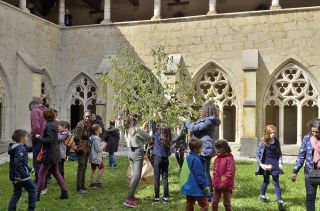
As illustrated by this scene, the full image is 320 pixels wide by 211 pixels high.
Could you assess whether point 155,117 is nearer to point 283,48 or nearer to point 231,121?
point 283,48

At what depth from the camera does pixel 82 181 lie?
8.12 m

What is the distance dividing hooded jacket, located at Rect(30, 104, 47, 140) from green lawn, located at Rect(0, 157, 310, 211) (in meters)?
1.09

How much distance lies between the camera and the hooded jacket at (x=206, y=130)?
680cm

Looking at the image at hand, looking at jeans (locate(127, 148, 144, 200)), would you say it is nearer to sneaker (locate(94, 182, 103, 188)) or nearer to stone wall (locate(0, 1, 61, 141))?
sneaker (locate(94, 182, 103, 188))

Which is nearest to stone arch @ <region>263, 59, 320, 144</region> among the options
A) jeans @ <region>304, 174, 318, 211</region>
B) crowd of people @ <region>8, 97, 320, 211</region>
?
crowd of people @ <region>8, 97, 320, 211</region>

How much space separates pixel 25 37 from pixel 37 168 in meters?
9.56

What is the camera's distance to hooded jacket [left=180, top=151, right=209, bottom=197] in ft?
17.8

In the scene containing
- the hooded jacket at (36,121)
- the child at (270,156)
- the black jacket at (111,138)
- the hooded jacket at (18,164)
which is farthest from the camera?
the black jacket at (111,138)

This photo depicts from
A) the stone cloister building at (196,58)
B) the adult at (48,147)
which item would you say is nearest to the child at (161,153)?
the adult at (48,147)

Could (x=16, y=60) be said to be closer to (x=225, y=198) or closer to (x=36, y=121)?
(x=36, y=121)

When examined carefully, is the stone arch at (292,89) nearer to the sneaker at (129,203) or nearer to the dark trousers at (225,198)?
the sneaker at (129,203)

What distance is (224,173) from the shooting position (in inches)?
232

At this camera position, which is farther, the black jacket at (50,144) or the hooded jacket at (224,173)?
the black jacket at (50,144)

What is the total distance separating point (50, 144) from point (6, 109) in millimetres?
9070
